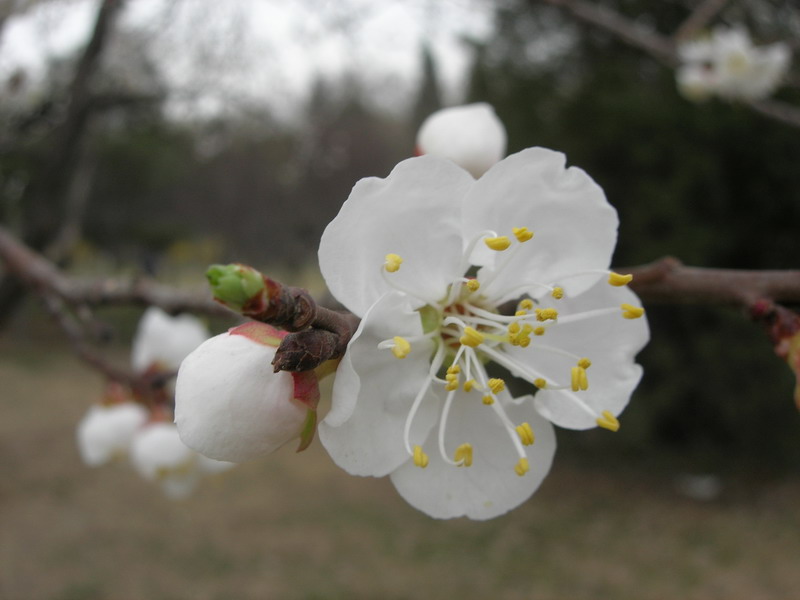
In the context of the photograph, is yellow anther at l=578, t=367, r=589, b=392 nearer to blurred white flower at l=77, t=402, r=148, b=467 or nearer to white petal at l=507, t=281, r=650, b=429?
white petal at l=507, t=281, r=650, b=429

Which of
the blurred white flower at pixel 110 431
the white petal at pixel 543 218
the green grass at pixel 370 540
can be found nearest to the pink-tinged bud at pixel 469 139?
the white petal at pixel 543 218

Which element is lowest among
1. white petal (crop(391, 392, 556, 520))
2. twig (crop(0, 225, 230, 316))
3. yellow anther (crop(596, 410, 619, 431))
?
twig (crop(0, 225, 230, 316))

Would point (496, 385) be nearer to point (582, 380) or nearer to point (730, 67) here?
point (582, 380)

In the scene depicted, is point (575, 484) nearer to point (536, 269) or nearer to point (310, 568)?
point (310, 568)

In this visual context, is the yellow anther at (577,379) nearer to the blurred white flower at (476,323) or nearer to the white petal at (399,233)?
the blurred white flower at (476,323)

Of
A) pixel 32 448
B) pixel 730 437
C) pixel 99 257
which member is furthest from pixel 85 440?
pixel 99 257

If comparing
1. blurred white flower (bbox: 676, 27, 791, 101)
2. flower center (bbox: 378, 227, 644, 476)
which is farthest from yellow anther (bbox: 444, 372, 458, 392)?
blurred white flower (bbox: 676, 27, 791, 101)
